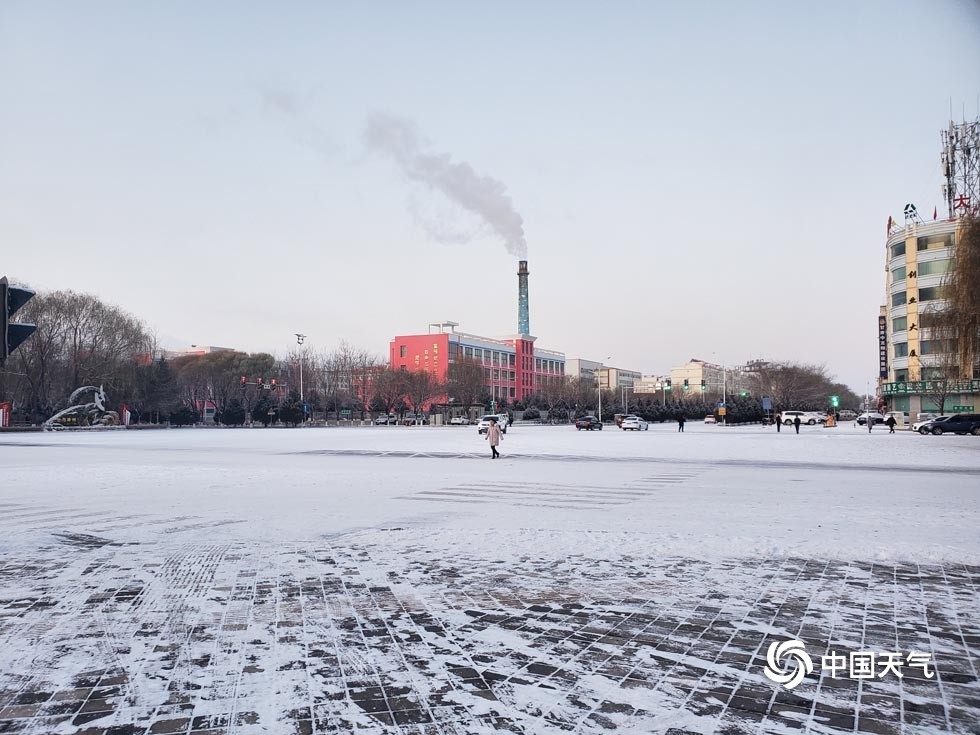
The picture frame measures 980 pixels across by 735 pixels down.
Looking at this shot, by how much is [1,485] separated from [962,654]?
18.9 meters

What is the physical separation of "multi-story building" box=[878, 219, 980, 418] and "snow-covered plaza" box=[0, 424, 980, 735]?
204 feet

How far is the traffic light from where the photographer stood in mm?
8070

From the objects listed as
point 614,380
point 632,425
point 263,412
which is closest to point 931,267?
point 632,425

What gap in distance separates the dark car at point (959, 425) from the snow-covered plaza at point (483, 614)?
37811 millimetres

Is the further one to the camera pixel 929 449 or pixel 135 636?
pixel 929 449

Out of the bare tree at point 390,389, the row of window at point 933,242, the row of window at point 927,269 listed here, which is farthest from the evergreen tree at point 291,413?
the row of window at point 933,242

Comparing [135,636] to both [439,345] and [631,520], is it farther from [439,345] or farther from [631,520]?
[439,345]

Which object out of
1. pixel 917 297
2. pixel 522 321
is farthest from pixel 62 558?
pixel 522 321

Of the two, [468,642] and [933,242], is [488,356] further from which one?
[468,642]

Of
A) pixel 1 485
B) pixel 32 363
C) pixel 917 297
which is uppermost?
pixel 917 297

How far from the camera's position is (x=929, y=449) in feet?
98.1

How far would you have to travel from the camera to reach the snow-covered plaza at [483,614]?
156 inches

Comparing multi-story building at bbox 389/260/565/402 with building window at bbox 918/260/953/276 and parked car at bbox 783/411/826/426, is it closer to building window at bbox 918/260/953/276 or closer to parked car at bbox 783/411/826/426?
parked car at bbox 783/411/826/426

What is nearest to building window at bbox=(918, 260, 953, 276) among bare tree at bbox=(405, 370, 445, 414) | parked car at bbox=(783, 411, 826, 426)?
parked car at bbox=(783, 411, 826, 426)
